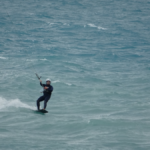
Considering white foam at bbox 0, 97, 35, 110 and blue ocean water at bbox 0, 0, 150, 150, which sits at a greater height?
blue ocean water at bbox 0, 0, 150, 150

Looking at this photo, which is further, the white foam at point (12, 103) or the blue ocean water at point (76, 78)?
the white foam at point (12, 103)

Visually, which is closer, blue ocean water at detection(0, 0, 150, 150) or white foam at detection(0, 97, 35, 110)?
blue ocean water at detection(0, 0, 150, 150)

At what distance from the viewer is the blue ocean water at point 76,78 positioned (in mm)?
15672

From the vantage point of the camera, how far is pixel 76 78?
30969 mm

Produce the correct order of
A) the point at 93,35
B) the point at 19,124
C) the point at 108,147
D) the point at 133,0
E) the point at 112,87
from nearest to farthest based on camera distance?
the point at 108,147, the point at 19,124, the point at 112,87, the point at 93,35, the point at 133,0

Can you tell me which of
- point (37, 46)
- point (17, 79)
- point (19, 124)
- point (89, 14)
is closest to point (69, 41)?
point (37, 46)

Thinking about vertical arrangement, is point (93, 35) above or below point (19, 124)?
above

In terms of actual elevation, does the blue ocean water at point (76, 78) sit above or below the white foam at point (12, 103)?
above

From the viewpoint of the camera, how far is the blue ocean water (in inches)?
617

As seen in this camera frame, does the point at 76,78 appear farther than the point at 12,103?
Yes

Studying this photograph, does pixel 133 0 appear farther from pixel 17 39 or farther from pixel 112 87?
pixel 112 87

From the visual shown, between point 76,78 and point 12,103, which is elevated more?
point 76,78

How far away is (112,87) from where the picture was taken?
28.2 meters

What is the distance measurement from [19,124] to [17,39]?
109 feet
